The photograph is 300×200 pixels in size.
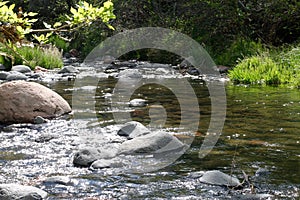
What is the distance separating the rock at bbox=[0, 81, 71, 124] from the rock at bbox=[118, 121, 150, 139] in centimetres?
182

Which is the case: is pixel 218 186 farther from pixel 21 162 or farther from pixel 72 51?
pixel 72 51

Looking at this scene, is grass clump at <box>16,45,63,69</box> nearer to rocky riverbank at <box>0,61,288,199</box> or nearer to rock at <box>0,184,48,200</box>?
rocky riverbank at <box>0,61,288,199</box>

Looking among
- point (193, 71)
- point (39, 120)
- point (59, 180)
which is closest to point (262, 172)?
point (59, 180)

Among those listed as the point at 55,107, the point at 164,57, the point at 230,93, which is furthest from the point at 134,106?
the point at 164,57

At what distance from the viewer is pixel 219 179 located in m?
4.61

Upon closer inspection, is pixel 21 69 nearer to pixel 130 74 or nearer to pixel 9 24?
pixel 130 74

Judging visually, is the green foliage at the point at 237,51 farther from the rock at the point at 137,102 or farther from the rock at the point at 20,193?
the rock at the point at 20,193

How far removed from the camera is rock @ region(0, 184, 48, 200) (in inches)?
163

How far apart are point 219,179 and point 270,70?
892 centimetres

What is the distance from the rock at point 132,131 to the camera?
6.68 m

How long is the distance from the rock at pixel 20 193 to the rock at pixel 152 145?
168 centimetres

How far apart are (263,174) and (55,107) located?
4519mm

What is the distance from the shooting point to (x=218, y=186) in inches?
178

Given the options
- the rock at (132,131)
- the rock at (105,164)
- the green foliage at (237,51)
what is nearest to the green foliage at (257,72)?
the green foliage at (237,51)
